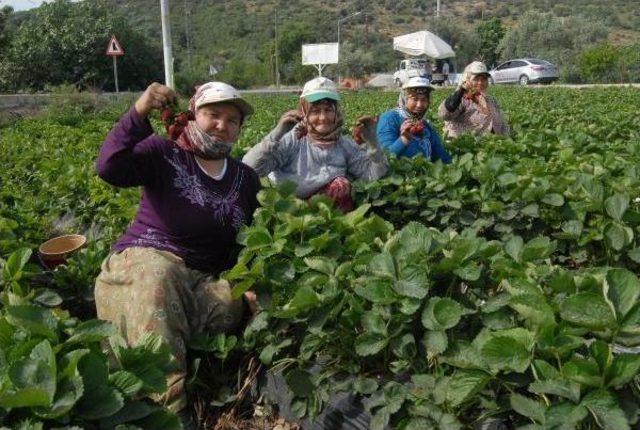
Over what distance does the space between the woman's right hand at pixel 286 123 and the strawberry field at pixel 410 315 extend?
2.01ft

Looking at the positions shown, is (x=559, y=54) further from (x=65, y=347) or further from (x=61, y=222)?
(x=65, y=347)

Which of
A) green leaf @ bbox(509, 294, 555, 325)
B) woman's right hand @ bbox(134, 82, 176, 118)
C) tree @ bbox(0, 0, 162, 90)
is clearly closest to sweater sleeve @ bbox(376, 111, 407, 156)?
woman's right hand @ bbox(134, 82, 176, 118)

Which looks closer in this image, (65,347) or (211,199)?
(65,347)

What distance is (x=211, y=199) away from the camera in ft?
9.98

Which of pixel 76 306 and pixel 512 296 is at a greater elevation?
pixel 512 296

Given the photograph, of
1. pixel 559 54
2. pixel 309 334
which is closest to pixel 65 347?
pixel 309 334

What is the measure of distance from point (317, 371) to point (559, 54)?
43577 mm

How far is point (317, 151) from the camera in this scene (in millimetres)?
4098

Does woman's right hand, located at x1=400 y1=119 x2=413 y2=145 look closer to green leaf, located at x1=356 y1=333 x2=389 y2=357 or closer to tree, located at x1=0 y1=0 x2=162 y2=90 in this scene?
green leaf, located at x1=356 y1=333 x2=389 y2=357

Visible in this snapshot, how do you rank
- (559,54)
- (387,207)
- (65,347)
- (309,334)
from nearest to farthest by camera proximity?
(65,347), (309,334), (387,207), (559,54)

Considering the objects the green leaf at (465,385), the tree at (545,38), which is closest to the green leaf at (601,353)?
the green leaf at (465,385)

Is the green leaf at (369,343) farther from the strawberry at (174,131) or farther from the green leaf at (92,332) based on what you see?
the strawberry at (174,131)

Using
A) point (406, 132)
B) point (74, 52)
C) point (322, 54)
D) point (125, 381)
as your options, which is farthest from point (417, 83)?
point (74, 52)

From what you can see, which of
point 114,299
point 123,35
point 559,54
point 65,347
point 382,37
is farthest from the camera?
point 382,37
